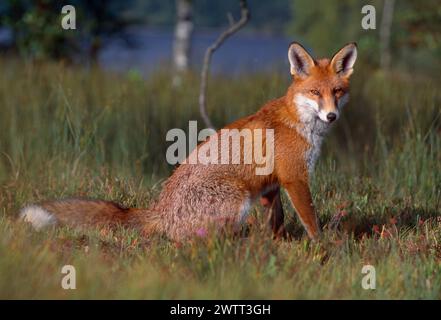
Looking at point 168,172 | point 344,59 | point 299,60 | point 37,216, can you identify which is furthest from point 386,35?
point 37,216

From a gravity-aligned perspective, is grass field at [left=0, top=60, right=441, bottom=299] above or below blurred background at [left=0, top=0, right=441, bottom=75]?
below

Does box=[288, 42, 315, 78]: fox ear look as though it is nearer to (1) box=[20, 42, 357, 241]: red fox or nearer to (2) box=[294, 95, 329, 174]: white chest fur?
(1) box=[20, 42, 357, 241]: red fox

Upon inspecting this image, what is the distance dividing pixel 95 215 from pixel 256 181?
1422 millimetres

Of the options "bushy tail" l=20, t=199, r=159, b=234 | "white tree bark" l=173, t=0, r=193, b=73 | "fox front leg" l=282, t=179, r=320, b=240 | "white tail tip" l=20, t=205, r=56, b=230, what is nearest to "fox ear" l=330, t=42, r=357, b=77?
"fox front leg" l=282, t=179, r=320, b=240

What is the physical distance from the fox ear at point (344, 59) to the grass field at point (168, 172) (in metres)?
1.22

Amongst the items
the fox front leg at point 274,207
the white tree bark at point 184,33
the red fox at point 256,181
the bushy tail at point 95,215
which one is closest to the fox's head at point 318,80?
the red fox at point 256,181

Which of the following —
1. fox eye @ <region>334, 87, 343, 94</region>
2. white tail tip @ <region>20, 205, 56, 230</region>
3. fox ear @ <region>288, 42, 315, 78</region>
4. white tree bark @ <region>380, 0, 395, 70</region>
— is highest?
white tree bark @ <region>380, 0, 395, 70</region>

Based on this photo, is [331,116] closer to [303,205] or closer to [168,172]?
[303,205]

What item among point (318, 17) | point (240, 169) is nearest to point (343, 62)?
point (240, 169)

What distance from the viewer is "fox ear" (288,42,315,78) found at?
6.16 m

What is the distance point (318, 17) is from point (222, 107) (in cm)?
3858

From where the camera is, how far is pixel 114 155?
8812 mm
